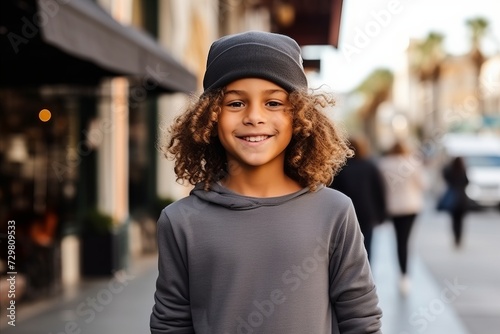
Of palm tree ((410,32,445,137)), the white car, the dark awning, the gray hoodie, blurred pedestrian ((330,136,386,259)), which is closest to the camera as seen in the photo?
the gray hoodie

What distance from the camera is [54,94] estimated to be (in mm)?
9547

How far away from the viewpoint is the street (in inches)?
286

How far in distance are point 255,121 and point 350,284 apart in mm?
482

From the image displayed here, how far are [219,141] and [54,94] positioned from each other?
7.54m

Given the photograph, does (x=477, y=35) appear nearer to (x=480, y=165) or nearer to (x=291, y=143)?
(x=480, y=165)

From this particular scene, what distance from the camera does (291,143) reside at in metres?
2.30

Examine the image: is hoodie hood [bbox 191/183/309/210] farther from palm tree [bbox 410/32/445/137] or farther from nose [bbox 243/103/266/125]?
palm tree [bbox 410/32/445/137]

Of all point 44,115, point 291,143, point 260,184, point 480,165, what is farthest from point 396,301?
point 480,165

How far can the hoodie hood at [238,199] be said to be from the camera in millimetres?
2105

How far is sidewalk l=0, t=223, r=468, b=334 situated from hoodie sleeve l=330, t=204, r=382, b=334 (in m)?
5.00

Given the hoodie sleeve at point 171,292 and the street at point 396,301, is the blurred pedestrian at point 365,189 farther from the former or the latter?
the hoodie sleeve at point 171,292

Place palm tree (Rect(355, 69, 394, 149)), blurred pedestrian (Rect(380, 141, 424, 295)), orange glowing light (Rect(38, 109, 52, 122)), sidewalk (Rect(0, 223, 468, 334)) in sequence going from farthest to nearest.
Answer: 1. palm tree (Rect(355, 69, 394, 149))
2. orange glowing light (Rect(38, 109, 52, 122))
3. blurred pedestrian (Rect(380, 141, 424, 295))
4. sidewalk (Rect(0, 223, 468, 334))

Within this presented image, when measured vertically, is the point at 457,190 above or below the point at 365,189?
below

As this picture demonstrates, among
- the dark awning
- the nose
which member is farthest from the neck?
the dark awning
